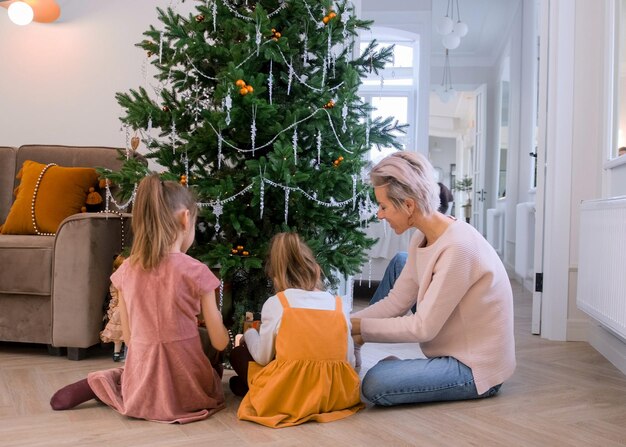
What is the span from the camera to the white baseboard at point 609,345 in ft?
8.58

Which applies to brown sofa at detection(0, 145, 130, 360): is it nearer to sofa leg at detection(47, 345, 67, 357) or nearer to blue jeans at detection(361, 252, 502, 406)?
sofa leg at detection(47, 345, 67, 357)

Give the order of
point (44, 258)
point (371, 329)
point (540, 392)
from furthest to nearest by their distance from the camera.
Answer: point (44, 258) < point (540, 392) < point (371, 329)

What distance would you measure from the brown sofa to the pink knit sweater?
119 centimetres

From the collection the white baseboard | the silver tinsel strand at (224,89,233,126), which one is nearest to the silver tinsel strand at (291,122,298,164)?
the silver tinsel strand at (224,89,233,126)

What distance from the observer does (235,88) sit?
87.7 inches

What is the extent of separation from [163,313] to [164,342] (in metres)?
0.08

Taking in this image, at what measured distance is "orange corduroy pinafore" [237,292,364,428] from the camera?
1828mm

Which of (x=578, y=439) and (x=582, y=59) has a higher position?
(x=582, y=59)

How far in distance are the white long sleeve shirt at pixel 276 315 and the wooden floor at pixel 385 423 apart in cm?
20

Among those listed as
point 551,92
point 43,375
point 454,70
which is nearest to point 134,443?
point 43,375

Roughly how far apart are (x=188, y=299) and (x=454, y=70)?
28.2ft

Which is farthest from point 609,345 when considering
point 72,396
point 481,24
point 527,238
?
point 481,24

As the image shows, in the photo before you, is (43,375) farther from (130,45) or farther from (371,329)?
(130,45)

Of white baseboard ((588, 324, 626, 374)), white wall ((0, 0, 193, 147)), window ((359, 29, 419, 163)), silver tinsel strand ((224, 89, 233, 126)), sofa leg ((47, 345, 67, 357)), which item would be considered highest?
window ((359, 29, 419, 163))
